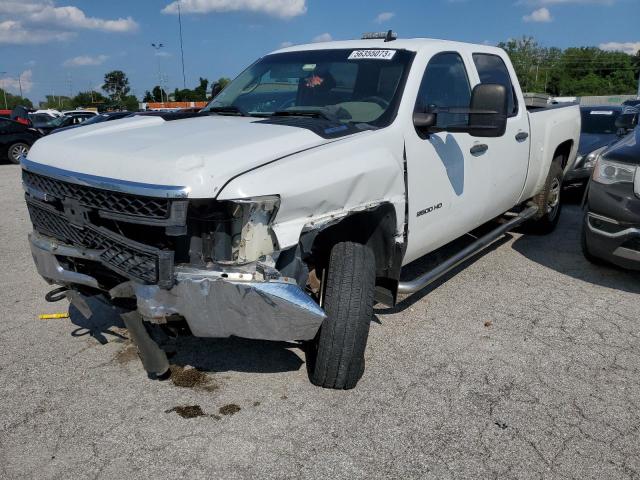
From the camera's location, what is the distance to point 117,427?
9.85 ft

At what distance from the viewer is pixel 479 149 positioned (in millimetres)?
4410

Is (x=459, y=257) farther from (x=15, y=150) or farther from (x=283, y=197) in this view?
(x=15, y=150)

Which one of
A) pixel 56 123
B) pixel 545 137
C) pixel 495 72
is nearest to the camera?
pixel 495 72

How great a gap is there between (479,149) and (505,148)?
56 cm

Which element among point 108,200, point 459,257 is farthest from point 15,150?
point 108,200

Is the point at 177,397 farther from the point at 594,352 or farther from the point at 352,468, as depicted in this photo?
the point at 594,352

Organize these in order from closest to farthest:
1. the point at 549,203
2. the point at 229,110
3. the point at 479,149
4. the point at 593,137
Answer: the point at 229,110
the point at 479,149
the point at 549,203
the point at 593,137

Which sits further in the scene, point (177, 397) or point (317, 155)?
point (177, 397)

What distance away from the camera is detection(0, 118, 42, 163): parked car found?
16.6 m

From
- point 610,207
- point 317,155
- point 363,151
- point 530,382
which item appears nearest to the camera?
point 317,155

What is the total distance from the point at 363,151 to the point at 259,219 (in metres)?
0.85

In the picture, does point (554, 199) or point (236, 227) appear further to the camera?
point (554, 199)

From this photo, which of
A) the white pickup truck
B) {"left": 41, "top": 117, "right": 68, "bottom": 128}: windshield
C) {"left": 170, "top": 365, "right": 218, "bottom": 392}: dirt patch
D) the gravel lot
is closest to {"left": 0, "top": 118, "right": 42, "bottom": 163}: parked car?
{"left": 41, "top": 117, "right": 68, "bottom": 128}: windshield

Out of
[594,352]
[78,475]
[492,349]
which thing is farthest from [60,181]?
[594,352]
